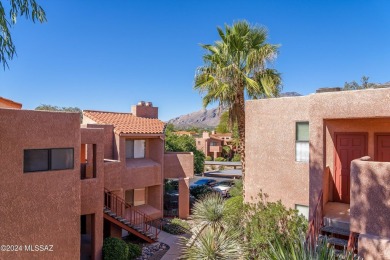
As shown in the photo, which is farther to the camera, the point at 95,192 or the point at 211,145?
the point at 211,145

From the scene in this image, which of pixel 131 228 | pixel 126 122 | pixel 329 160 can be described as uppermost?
pixel 126 122

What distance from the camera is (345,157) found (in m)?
12.7

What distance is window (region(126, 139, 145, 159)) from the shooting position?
23.3m

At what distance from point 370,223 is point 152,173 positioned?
16.9 meters

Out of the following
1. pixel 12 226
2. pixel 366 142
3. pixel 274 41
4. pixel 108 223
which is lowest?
pixel 108 223

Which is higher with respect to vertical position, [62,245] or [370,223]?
[370,223]

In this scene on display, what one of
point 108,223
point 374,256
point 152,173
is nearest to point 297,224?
point 374,256

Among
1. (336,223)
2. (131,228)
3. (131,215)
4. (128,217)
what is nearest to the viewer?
(336,223)

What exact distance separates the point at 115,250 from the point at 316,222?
10465mm

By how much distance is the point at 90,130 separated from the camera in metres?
15.9

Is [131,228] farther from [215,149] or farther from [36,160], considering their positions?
[215,149]

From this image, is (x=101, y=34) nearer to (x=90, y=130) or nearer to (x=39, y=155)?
(x=90, y=130)

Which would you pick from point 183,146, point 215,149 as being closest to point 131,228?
point 183,146

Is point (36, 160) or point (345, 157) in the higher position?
point (345, 157)
